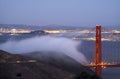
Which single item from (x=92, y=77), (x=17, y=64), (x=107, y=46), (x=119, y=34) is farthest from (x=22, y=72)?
(x=107, y=46)

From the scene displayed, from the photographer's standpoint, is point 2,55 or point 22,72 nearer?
point 22,72

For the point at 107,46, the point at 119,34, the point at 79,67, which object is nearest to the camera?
the point at 79,67

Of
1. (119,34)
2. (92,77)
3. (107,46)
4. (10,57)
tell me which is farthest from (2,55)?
(107,46)

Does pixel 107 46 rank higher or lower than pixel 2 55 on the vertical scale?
lower

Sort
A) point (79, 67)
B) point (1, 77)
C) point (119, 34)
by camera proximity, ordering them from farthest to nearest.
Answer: point (119, 34)
point (79, 67)
point (1, 77)

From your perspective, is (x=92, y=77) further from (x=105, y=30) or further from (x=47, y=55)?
(x=105, y=30)

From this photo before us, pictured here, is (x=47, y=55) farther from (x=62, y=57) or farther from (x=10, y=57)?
(x=10, y=57)
